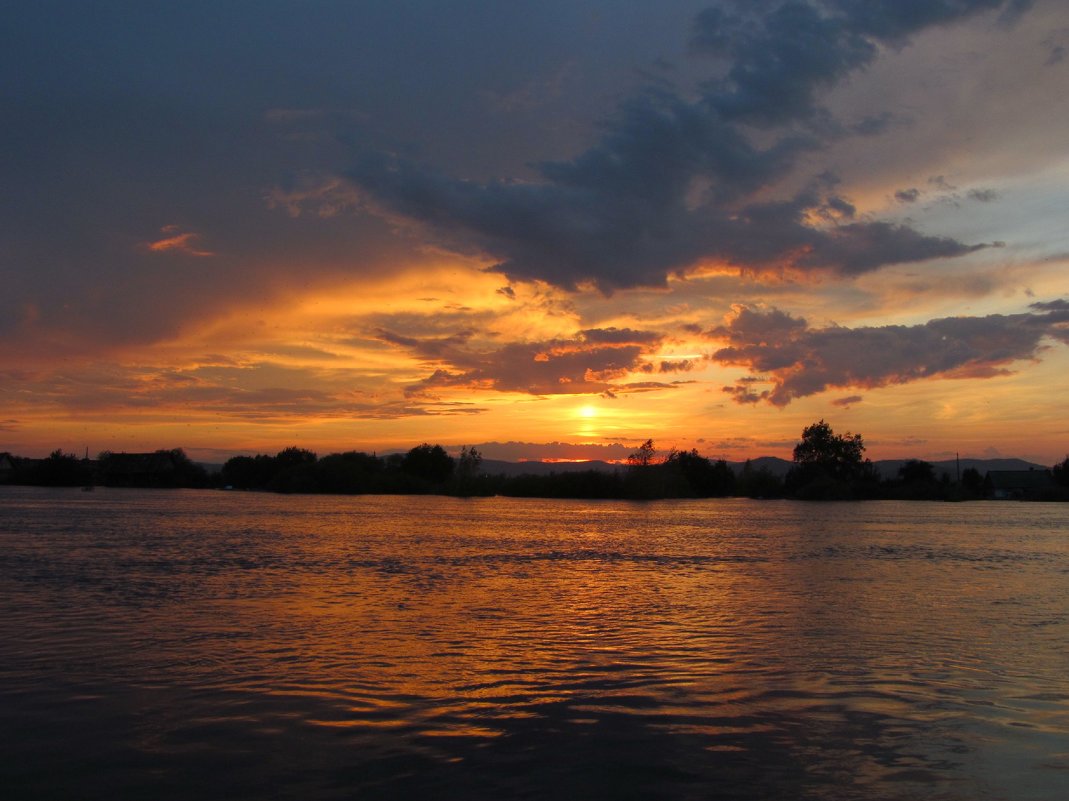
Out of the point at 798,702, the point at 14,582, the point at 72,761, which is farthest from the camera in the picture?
the point at 14,582

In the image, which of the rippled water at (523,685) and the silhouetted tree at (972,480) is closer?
the rippled water at (523,685)

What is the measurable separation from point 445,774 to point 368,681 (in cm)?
417

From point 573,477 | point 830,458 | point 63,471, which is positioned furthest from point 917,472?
point 63,471

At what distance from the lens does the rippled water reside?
8.48 m

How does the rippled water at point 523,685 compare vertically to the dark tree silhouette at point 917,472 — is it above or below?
below

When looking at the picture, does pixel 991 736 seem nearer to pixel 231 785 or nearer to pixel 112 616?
pixel 231 785

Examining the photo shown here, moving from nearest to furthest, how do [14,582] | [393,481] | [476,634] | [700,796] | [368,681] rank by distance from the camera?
[700,796]
[368,681]
[476,634]
[14,582]
[393,481]

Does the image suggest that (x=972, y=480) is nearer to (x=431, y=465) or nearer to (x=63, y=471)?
(x=431, y=465)

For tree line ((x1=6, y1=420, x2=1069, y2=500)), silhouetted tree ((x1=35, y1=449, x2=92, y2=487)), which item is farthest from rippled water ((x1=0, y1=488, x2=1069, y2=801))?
silhouetted tree ((x1=35, y1=449, x2=92, y2=487))

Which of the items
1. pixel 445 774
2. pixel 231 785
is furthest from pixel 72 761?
pixel 445 774

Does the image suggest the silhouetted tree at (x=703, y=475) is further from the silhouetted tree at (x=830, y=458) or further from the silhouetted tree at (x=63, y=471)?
the silhouetted tree at (x=63, y=471)

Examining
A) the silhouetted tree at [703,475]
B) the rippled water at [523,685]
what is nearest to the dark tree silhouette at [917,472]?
the silhouetted tree at [703,475]

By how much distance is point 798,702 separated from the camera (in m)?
11.4

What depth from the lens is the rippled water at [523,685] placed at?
8.48 m
